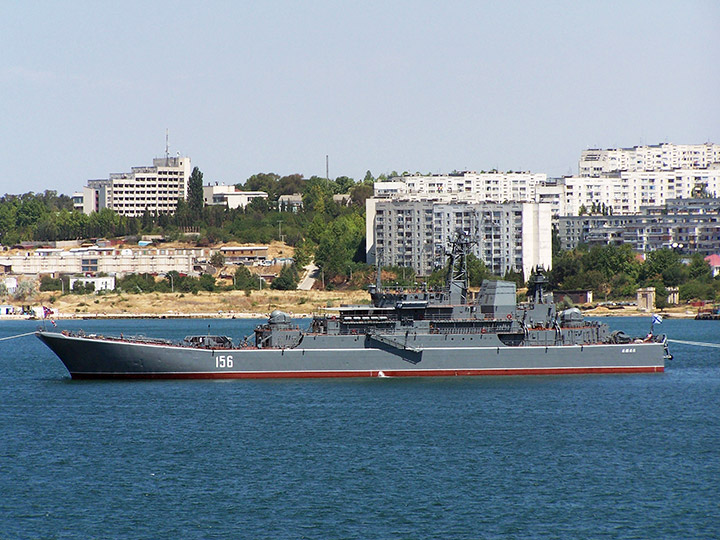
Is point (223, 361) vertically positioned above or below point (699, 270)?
below

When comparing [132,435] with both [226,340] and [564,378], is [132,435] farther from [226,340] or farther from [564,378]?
[564,378]

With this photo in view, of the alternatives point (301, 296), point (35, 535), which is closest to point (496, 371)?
point (35, 535)

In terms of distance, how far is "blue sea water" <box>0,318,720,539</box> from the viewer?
29516 millimetres

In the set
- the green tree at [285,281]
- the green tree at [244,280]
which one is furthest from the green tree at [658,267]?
the green tree at [244,280]

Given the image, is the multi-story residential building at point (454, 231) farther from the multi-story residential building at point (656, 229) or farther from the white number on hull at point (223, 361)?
the white number on hull at point (223, 361)

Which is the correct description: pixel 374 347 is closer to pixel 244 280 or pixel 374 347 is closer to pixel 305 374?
pixel 305 374

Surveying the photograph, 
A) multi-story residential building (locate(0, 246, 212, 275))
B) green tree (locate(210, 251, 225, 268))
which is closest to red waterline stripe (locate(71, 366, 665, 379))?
green tree (locate(210, 251, 225, 268))

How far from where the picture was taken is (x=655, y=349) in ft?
185

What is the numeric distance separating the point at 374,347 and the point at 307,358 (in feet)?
10.8

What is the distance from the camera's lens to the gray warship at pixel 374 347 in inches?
2078

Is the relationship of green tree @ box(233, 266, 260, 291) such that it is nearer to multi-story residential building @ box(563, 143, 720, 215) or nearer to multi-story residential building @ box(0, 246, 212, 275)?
multi-story residential building @ box(0, 246, 212, 275)

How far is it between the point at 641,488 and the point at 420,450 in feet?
26.5

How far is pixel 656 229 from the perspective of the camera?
15438cm

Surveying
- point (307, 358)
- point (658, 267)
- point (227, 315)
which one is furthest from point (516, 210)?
point (307, 358)
